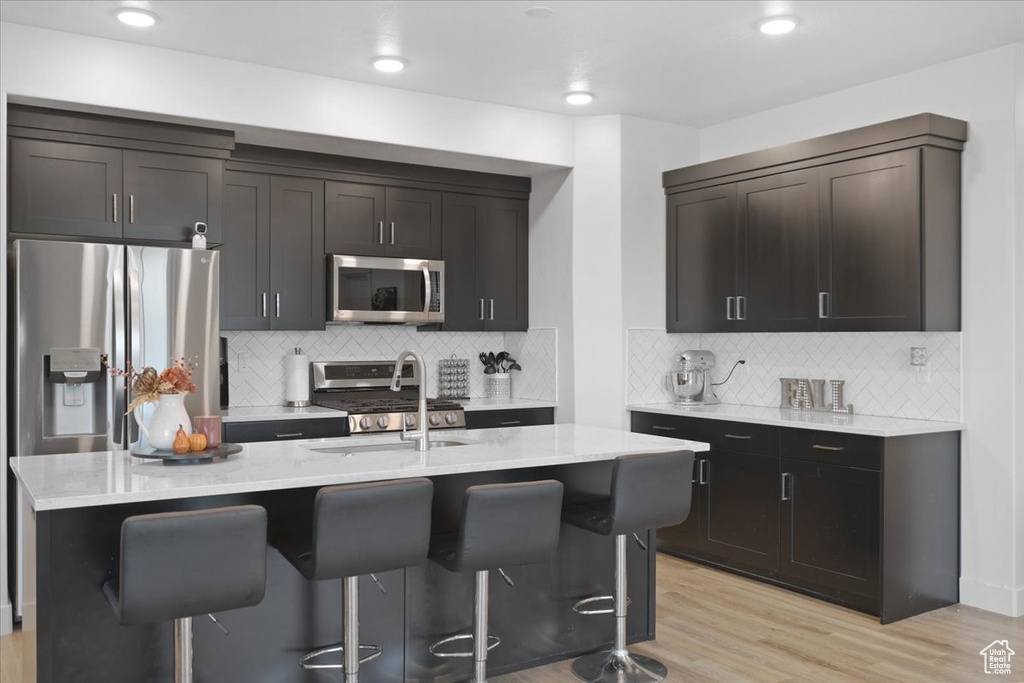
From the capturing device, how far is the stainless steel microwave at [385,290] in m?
5.25

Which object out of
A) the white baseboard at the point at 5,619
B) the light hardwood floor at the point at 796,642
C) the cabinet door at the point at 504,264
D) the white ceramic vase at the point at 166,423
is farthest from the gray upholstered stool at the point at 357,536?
the cabinet door at the point at 504,264

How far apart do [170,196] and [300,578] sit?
2.32 meters

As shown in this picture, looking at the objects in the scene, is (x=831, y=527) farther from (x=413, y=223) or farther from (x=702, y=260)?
(x=413, y=223)

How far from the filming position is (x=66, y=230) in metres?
4.10

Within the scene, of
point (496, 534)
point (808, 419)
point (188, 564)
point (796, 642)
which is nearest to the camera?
point (188, 564)

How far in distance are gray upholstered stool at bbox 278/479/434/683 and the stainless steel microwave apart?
2.66m

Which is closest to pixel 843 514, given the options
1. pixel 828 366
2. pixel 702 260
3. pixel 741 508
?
pixel 741 508


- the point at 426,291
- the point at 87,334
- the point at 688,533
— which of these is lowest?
the point at 688,533

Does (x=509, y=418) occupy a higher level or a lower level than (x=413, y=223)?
lower

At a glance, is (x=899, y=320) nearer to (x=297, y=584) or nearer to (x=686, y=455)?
(x=686, y=455)

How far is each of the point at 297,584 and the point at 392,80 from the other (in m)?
2.88

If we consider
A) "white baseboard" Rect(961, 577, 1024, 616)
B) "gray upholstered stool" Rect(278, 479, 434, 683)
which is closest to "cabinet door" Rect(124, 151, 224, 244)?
"gray upholstered stool" Rect(278, 479, 434, 683)

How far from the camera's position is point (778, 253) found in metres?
4.93

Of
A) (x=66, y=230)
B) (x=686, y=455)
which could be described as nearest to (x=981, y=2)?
(x=686, y=455)
